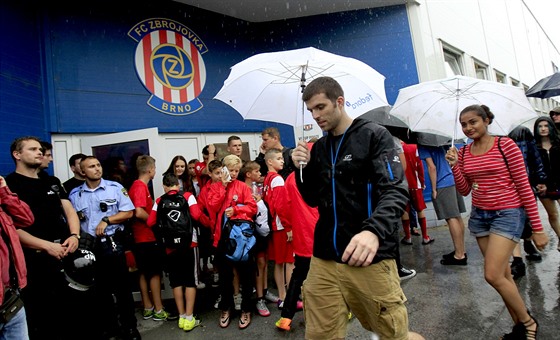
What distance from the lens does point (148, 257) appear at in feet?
14.9

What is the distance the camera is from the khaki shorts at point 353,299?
1.98 meters

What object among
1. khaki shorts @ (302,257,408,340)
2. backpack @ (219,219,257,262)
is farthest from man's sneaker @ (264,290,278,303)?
khaki shorts @ (302,257,408,340)

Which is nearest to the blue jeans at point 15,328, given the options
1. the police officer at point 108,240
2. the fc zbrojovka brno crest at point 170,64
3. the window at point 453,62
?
the police officer at point 108,240

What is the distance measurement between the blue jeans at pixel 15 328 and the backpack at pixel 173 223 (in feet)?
5.44

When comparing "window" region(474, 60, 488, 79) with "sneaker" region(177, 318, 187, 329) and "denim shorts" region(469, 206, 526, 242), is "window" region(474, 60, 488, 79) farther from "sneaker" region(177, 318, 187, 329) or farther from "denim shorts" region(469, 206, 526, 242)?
"sneaker" region(177, 318, 187, 329)

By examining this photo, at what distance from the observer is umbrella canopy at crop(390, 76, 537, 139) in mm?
3684

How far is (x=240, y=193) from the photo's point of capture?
13.7ft

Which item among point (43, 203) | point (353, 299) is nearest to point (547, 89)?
point (353, 299)

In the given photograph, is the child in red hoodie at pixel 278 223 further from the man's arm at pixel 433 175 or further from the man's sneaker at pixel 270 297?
the man's arm at pixel 433 175

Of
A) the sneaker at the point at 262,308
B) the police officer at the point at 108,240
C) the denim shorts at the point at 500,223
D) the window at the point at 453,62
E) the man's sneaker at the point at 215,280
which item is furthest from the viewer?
the window at the point at 453,62

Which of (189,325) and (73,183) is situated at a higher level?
(73,183)

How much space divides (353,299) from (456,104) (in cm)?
282

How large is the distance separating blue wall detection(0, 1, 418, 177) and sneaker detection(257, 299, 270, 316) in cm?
405

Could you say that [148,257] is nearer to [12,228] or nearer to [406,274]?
[12,228]
